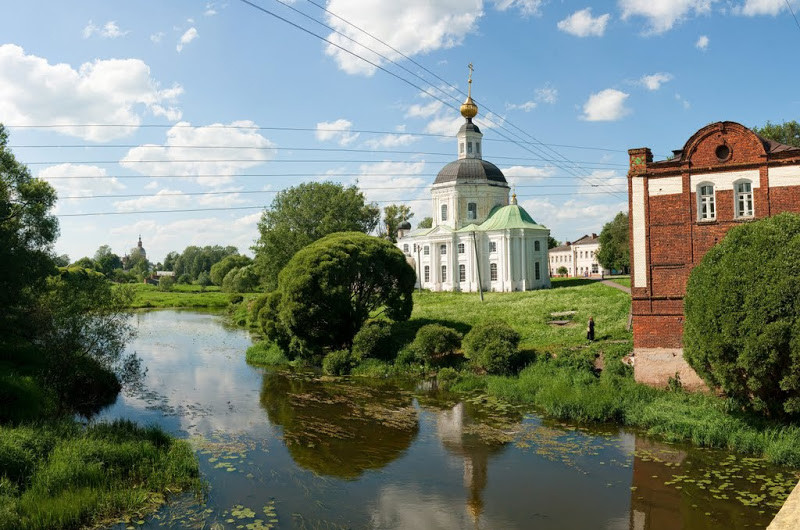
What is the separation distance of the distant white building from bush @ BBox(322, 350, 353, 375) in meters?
84.2

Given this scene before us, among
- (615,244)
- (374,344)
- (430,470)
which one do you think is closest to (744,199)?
(430,470)

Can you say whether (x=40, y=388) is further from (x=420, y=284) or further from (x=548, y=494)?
(x=420, y=284)

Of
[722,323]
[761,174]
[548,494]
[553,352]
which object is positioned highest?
[761,174]

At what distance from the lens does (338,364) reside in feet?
85.8

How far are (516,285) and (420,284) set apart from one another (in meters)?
9.86

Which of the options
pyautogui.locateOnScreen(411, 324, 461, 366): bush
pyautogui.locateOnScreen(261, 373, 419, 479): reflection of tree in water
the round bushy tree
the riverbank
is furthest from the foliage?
the round bushy tree

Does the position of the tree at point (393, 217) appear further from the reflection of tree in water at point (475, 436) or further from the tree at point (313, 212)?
the reflection of tree in water at point (475, 436)

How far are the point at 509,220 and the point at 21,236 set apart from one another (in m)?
37.9

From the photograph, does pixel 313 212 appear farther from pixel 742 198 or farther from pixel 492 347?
pixel 742 198

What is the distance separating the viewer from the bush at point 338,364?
2611 centimetres

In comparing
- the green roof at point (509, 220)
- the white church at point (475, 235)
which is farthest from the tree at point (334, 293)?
the green roof at point (509, 220)

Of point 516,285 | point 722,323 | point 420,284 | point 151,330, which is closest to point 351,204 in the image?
point 420,284

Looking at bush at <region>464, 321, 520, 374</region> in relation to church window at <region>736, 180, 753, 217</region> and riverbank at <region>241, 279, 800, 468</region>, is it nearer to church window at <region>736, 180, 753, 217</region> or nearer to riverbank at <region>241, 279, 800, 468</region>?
riverbank at <region>241, 279, 800, 468</region>

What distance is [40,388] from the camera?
16.4 m
